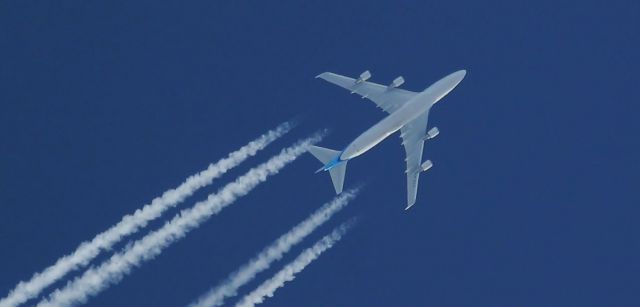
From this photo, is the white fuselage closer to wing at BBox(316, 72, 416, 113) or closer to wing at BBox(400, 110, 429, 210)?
wing at BBox(316, 72, 416, 113)

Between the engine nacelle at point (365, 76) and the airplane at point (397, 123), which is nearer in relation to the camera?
the airplane at point (397, 123)

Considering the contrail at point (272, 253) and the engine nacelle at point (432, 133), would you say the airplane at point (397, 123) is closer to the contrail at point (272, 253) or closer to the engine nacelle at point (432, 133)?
the engine nacelle at point (432, 133)

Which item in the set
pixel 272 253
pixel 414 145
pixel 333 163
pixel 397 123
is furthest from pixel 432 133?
pixel 272 253

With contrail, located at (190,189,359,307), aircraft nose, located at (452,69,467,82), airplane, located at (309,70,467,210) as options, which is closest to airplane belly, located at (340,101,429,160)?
airplane, located at (309,70,467,210)

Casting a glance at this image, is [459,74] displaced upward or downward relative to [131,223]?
downward

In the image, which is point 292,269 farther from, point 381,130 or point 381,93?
point 381,93

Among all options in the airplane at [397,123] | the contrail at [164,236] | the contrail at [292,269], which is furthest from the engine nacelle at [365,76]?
the contrail at [292,269]

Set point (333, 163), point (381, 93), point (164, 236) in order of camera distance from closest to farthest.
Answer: point (164, 236) → point (333, 163) → point (381, 93)
